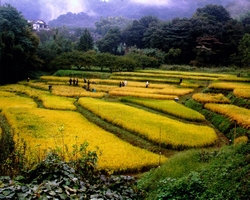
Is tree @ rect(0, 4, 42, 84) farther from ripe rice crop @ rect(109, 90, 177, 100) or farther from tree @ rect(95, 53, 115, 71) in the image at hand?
ripe rice crop @ rect(109, 90, 177, 100)

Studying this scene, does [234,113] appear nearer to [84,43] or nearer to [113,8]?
[84,43]

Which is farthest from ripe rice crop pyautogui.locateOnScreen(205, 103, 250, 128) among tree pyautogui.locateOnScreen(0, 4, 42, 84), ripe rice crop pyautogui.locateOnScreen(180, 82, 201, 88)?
tree pyautogui.locateOnScreen(0, 4, 42, 84)

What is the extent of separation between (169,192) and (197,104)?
1543 centimetres

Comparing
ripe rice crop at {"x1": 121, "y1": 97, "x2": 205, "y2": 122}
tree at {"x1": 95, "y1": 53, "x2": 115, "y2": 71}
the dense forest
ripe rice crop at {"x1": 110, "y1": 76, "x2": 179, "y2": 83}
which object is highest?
the dense forest

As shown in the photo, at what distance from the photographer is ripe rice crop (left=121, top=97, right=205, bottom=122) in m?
17.4

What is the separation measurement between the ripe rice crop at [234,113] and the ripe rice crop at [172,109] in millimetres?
1248

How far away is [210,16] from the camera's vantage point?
5869cm

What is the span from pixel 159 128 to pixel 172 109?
492cm

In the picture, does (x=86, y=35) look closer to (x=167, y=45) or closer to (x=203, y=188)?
(x=167, y=45)

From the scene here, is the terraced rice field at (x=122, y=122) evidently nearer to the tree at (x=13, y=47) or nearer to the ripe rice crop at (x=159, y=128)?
the ripe rice crop at (x=159, y=128)

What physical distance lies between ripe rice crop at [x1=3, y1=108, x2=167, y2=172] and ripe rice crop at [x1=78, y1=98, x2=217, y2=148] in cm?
132

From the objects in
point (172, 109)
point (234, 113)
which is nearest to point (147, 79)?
point (172, 109)

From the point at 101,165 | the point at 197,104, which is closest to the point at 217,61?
the point at 197,104

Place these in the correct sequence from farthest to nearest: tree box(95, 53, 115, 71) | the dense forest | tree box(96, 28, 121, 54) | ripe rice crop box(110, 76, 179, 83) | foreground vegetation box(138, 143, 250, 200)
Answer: the dense forest → tree box(96, 28, 121, 54) → tree box(95, 53, 115, 71) → ripe rice crop box(110, 76, 179, 83) → foreground vegetation box(138, 143, 250, 200)
